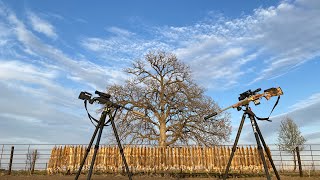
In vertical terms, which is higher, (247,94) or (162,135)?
(162,135)

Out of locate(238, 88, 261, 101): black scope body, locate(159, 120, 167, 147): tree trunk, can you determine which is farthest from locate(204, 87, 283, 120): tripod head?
locate(159, 120, 167, 147): tree trunk

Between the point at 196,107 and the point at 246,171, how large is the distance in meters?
12.3

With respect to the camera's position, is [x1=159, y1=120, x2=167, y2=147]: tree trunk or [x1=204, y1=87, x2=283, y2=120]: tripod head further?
[x1=159, y1=120, x2=167, y2=147]: tree trunk

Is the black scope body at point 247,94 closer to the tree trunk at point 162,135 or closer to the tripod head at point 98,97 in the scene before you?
the tripod head at point 98,97

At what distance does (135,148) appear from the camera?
19594mm

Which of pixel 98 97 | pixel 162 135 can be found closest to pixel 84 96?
pixel 98 97

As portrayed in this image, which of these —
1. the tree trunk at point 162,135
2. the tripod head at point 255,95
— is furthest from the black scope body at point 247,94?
the tree trunk at point 162,135

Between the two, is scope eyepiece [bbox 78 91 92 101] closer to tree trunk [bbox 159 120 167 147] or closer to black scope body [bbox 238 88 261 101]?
black scope body [bbox 238 88 261 101]

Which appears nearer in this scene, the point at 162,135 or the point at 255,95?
the point at 255,95

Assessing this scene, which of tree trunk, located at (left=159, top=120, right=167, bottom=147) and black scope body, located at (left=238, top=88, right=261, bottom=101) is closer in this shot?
black scope body, located at (left=238, top=88, right=261, bottom=101)

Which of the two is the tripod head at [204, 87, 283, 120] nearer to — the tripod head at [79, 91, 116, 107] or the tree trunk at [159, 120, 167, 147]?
the tripod head at [79, 91, 116, 107]

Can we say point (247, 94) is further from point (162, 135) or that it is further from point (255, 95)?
point (162, 135)

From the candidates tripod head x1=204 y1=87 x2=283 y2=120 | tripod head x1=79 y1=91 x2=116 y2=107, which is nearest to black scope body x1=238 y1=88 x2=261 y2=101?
tripod head x1=204 y1=87 x2=283 y2=120

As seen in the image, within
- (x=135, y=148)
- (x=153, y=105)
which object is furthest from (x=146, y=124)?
(x=135, y=148)
